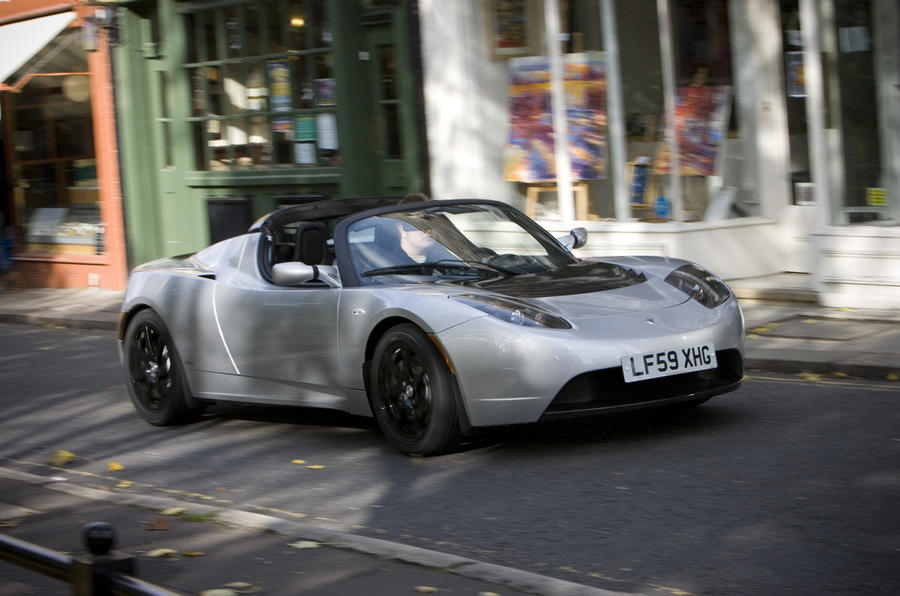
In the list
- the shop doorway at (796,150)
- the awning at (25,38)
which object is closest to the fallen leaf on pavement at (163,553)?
the shop doorway at (796,150)

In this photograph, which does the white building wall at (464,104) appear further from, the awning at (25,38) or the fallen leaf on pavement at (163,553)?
the fallen leaf on pavement at (163,553)

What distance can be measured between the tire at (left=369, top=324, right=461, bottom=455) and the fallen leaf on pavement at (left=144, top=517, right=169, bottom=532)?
144 centimetres

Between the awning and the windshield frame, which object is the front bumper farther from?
the awning

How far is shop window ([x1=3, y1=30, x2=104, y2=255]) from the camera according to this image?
1839 cm

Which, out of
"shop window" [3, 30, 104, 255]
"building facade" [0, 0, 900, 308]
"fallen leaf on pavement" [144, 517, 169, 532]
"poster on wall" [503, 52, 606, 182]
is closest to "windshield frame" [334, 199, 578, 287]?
"fallen leaf on pavement" [144, 517, 169, 532]

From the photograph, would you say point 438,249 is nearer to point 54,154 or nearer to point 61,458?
point 61,458

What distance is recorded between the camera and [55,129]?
62.5 feet

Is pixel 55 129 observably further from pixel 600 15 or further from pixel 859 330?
pixel 859 330

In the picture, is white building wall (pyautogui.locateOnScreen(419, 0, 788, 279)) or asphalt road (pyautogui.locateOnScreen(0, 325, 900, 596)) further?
white building wall (pyautogui.locateOnScreen(419, 0, 788, 279))

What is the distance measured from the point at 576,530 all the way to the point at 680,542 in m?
0.46

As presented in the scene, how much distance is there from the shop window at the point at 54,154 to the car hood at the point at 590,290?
12425 mm

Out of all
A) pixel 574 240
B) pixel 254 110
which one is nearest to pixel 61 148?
pixel 254 110

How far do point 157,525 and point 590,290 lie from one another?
8.24ft

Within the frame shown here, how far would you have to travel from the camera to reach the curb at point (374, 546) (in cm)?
417
